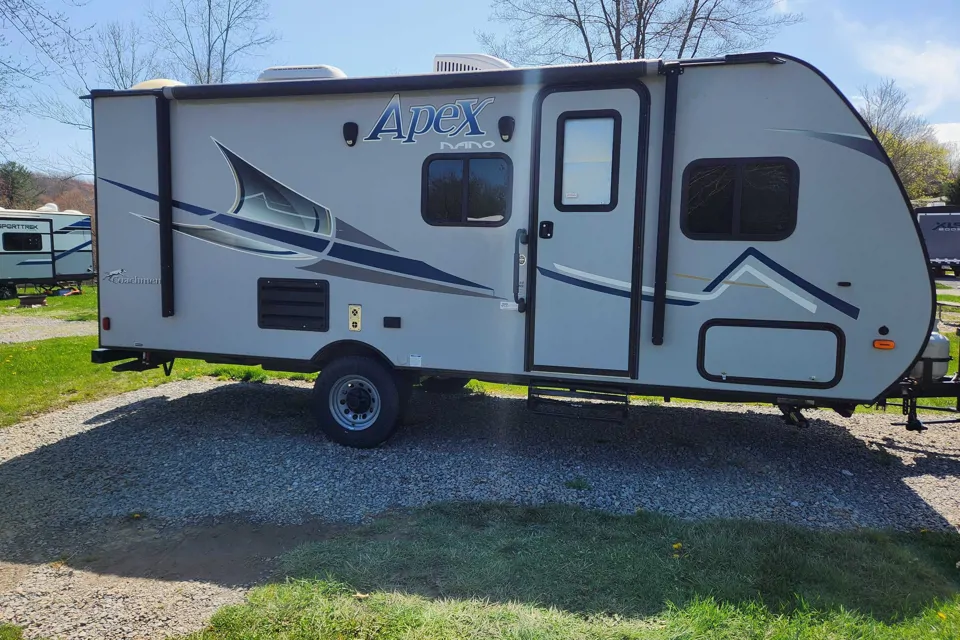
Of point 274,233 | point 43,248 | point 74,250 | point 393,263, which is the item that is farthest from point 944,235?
point 43,248

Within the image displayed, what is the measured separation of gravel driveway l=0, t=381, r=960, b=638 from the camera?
3.78 meters

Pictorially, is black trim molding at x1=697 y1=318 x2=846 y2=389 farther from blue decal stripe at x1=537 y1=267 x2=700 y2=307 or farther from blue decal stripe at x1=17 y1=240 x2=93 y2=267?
blue decal stripe at x1=17 y1=240 x2=93 y2=267

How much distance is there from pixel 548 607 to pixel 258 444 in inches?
145

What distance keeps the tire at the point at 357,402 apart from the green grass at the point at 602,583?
5.03 feet

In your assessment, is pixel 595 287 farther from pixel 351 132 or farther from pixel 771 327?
pixel 351 132

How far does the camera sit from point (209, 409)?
7.32m

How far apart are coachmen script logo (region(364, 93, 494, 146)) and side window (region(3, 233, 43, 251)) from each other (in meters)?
18.9

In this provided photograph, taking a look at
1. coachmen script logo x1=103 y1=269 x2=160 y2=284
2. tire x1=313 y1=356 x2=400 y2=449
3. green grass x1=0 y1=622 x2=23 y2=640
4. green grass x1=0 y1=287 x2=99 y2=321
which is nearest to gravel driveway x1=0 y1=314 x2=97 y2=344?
green grass x1=0 y1=287 x2=99 y2=321

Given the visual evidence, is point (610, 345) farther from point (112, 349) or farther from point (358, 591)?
point (112, 349)

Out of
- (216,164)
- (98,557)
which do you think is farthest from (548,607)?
(216,164)

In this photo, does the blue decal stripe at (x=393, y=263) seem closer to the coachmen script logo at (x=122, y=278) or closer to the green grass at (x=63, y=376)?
the coachmen script logo at (x=122, y=278)

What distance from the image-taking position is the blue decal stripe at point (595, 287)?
515 centimetres

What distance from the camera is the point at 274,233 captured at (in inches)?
237

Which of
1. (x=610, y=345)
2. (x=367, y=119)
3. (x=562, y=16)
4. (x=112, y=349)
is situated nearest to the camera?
(x=610, y=345)
